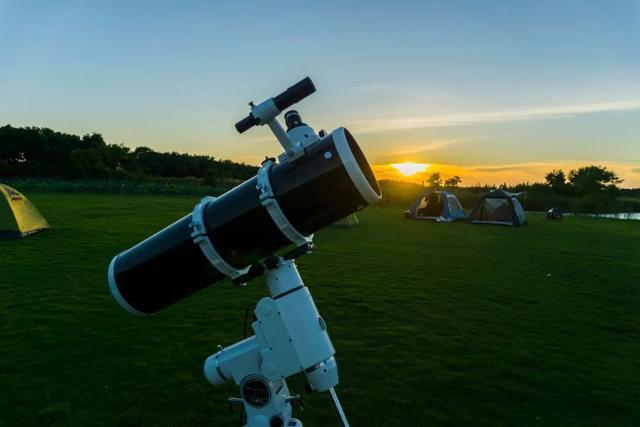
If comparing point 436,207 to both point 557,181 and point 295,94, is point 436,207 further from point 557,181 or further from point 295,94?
point 557,181

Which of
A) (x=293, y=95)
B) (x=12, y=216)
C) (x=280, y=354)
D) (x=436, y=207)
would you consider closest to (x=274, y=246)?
(x=280, y=354)

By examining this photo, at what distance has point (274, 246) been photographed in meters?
2.46

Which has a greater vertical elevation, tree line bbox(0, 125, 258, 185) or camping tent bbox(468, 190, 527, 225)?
tree line bbox(0, 125, 258, 185)

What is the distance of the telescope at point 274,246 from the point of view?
2191 mm

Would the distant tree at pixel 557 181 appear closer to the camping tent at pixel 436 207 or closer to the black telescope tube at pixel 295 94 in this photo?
the camping tent at pixel 436 207

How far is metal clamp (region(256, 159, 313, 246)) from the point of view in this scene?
87.7 inches

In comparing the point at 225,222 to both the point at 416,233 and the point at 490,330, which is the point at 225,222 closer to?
the point at 490,330

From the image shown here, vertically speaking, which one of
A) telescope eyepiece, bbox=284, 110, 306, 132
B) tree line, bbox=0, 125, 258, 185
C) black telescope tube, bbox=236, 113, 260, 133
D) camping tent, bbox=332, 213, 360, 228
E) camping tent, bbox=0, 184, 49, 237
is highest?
tree line, bbox=0, 125, 258, 185

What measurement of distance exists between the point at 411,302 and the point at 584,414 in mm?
3576

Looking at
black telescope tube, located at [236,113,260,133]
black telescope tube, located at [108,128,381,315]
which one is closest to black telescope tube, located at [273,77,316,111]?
black telescope tube, located at [236,113,260,133]

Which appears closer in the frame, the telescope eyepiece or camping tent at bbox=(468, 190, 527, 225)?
the telescope eyepiece

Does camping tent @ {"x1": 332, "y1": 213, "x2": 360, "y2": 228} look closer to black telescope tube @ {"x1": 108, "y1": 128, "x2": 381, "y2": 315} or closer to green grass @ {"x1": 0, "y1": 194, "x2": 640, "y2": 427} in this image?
green grass @ {"x1": 0, "y1": 194, "x2": 640, "y2": 427}

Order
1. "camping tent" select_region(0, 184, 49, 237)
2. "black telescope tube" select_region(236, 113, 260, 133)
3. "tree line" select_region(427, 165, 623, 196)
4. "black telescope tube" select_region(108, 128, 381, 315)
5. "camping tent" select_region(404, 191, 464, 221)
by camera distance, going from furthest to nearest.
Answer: "tree line" select_region(427, 165, 623, 196), "camping tent" select_region(404, 191, 464, 221), "camping tent" select_region(0, 184, 49, 237), "black telescope tube" select_region(236, 113, 260, 133), "black telescope tube" select_region(108, 128, 381, 315)

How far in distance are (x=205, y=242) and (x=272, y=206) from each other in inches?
18.5
